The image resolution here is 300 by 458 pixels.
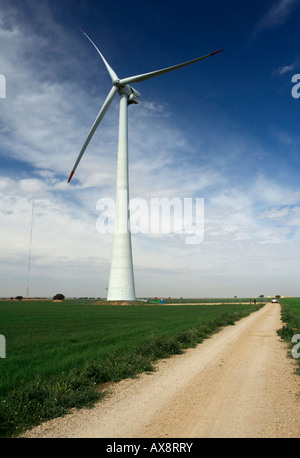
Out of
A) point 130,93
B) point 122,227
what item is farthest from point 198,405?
point 130,93

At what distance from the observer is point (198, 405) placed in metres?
10.2

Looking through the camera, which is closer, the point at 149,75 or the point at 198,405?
the point at 198,405

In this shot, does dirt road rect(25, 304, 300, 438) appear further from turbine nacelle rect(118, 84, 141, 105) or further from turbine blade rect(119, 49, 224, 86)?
turbine nacelle rect(118, 84, 141, 105)

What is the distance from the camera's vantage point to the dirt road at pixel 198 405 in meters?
8.30

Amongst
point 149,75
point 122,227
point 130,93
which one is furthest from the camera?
point 130,93

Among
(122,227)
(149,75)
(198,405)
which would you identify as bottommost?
(198,405)

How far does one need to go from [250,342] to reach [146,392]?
15.4 metres

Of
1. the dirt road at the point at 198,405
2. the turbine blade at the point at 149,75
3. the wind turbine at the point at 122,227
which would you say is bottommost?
the dirt road at the point at 198,405

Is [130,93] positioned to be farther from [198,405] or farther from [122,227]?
[198,405]

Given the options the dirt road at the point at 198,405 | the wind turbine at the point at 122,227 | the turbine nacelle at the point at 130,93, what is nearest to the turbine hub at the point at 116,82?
the wind turbine at the point at 122,227

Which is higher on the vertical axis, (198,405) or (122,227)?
(122,227)

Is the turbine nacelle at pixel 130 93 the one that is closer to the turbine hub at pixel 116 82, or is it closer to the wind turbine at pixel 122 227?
the wind turbine at pixel 122 227

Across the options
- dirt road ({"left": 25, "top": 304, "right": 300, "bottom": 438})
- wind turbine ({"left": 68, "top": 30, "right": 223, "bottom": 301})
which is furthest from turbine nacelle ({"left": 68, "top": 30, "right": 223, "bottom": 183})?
dirt road ({"left": 25, "top": 304, "right": 300, "bottom": 438})
